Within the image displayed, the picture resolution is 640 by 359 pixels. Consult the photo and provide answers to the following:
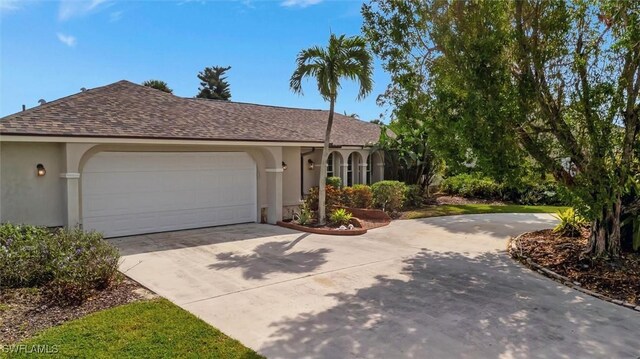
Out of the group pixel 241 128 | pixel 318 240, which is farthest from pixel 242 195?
pixel 318 240

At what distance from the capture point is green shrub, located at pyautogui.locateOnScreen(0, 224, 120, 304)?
6.31m

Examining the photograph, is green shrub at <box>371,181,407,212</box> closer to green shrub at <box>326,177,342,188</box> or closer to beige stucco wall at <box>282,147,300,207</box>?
green shrub at <box>326,177,342,188</box>

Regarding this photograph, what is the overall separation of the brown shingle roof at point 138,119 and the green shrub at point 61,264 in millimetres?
3606

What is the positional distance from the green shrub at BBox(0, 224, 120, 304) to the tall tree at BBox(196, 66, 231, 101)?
4760 centimetres

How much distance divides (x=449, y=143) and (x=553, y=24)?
2.98 m

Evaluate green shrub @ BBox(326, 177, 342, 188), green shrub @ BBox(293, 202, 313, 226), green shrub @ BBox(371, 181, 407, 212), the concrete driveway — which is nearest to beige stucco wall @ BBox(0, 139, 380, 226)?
the concrete driveway

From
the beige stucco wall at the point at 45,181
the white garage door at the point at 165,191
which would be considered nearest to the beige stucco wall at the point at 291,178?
the white garage door at the point at 165,191

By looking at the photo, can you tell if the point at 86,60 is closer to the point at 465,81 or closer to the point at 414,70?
the point at 414,70

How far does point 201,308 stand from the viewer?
623 centimetres

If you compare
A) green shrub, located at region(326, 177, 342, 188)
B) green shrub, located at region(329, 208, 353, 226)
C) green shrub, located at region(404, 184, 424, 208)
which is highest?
green shrub, located at region(326, 177, 342, 188)

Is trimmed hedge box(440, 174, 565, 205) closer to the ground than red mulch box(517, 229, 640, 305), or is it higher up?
higher up

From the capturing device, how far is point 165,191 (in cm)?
1262

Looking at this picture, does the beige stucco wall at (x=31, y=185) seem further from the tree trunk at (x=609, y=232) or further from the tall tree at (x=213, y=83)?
the tall tree at (x=213, y=83)

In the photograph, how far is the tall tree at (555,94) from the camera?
7.41m
